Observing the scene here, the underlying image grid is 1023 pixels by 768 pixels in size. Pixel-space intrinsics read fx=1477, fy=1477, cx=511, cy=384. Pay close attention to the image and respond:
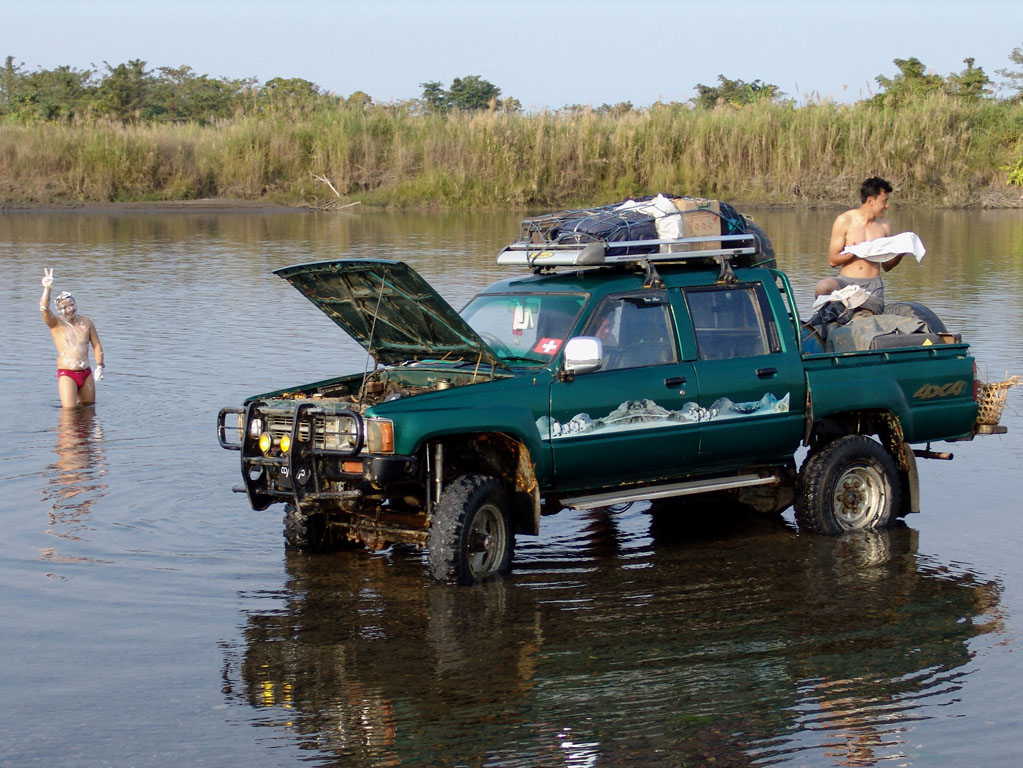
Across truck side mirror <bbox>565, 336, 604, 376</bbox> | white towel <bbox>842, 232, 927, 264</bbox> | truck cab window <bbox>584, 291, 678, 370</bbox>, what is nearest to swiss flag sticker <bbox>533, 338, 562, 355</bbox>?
truck cab window <bbox>584, 291, 678, 370</bbox>

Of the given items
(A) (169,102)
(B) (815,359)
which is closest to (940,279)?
(B) (815,359)

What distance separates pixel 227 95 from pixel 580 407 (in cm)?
6373

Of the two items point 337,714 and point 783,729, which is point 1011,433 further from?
point 337,714

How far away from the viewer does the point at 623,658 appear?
748 centimetres

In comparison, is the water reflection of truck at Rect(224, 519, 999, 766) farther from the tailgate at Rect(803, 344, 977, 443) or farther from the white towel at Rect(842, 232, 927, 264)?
the white towel at Rect(842, 232, 927, 264)

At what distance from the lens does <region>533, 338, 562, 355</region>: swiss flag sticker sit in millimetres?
9148

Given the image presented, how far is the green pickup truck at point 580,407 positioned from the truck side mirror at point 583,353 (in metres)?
0.01

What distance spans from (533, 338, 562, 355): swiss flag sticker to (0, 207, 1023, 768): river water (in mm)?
1353

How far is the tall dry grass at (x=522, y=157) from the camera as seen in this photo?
43.0 m

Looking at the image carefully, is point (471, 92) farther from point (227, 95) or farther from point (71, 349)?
point (71, 349)

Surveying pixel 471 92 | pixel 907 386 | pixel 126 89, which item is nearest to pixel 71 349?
pixel 907 386

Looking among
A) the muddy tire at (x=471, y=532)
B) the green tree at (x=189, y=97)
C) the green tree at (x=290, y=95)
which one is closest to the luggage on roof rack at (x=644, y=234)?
the muddy tire at (x=471, y=532)

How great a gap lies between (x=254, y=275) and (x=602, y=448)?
18673 millimetres

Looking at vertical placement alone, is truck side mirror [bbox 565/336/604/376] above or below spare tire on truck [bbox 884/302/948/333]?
below
